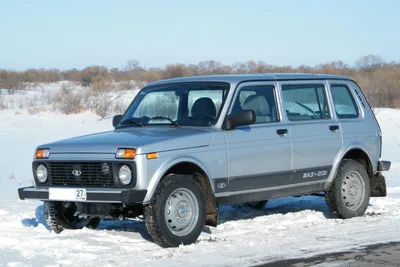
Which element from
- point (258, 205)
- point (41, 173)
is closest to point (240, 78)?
point (258, 205)

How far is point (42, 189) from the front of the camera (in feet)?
28.0

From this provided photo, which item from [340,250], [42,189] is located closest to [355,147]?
[340,250]

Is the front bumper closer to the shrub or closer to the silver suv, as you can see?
the silver suv

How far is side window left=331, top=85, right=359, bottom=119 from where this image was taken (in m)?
10.5

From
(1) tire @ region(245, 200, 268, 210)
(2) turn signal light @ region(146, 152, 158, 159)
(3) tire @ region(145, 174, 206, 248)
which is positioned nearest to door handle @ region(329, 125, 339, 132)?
(1) tire @ region(245, 200, 268, 210)

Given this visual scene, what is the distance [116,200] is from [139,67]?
65482 millimetres

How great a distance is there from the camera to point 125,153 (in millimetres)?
7918

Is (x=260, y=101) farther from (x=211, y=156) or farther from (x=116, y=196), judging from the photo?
(x=116, y=196)

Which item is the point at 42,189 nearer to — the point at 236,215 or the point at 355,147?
the point at 236,215

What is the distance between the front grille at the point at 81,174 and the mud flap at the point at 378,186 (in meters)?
4.24

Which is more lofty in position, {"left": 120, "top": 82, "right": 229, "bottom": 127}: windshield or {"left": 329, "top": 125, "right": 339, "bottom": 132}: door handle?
{"left": 120, "top": 82, "right": 229, "bottom": 127}: windshield

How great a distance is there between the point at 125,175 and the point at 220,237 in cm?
151

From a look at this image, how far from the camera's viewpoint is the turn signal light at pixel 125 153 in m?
7.88

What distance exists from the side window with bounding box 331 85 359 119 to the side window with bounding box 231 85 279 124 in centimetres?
123
